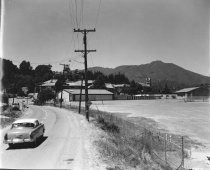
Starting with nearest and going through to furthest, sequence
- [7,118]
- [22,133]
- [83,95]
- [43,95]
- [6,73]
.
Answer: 1. [22,133]
2. [7,118]
3. [43,95]
4. [83,95]
5. [6,73]

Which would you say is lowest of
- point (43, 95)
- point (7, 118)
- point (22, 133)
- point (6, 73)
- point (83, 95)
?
point (7, 118)

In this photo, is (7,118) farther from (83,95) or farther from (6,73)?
(6,73)

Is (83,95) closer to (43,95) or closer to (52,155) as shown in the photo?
(43,95)

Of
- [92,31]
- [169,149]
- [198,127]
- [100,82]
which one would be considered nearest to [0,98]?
[92,31]

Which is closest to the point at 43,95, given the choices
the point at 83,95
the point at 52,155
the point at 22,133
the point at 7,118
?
the point at 83,95

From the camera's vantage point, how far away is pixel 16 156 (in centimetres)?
1405

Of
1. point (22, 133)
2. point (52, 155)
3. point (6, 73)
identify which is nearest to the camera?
point (52, 155)

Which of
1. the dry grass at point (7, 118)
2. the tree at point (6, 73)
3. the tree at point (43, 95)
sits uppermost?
the tree at point (6, 73)

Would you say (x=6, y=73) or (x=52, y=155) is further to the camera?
(x=6, y=73)

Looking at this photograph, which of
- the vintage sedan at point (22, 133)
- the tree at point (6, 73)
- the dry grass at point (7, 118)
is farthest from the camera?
the tree at point (6, 73)

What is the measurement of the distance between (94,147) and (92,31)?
74.8 feet

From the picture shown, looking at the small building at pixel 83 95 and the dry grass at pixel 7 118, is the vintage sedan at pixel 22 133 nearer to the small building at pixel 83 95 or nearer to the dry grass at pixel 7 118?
the dry grass at pixel 7 118

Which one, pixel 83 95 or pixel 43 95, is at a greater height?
pixel 43 95

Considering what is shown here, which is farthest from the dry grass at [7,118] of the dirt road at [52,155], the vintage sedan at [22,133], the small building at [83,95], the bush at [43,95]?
the small building at [83,95]
